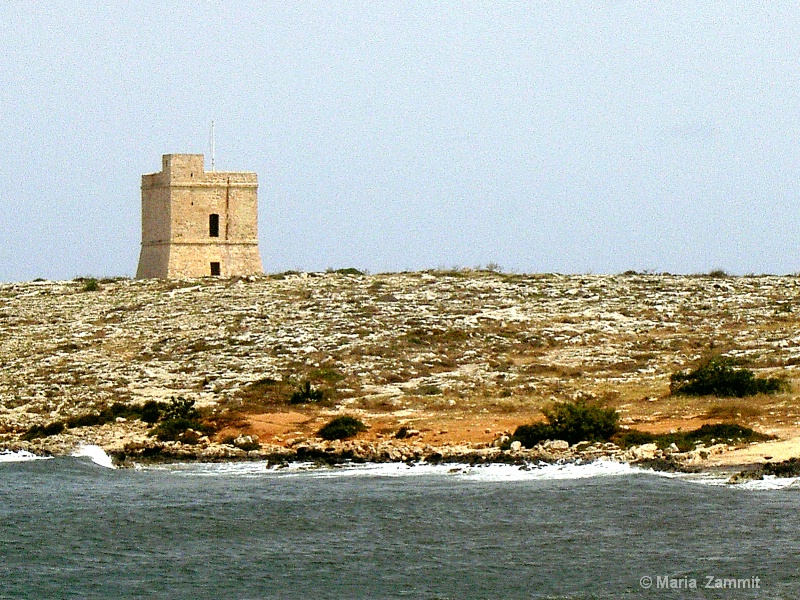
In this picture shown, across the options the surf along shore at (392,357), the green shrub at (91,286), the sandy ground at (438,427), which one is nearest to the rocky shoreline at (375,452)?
the surf along shore at (392,357)

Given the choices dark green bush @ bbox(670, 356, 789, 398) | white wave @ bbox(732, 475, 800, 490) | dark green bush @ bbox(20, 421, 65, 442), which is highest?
dark green bush @ bbox(670, 356, 789, 398)

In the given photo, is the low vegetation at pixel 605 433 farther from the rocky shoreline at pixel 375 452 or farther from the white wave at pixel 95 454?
the white wave at pixel 95 454

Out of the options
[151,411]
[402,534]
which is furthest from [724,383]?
[151,411]

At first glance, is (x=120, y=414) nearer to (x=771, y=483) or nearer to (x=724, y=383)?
(x=724, y=383)

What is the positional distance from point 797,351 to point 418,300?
1452 centimetres

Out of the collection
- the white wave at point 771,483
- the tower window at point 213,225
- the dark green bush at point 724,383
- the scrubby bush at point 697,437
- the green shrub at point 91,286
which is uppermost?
the tower window at point 213,225

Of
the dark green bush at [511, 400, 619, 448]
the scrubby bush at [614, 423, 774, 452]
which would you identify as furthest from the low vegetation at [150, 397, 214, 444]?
the scrubby bush at [614, 423, 774, 452]

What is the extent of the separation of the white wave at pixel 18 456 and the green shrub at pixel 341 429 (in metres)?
6.86

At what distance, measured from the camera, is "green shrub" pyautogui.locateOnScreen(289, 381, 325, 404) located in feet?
124

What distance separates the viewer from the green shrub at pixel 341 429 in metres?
33.4

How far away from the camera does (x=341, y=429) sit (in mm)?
33531

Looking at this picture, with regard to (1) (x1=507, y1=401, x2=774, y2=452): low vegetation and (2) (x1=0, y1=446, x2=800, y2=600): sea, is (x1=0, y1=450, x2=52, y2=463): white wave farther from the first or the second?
(1) (x1=507, y1=401, x2=774, y2=452): low vegetation

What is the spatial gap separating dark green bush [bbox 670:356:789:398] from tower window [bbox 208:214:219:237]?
26.7 meters

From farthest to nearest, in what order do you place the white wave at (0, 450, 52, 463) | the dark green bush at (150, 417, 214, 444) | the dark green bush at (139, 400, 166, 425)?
the dark green bush at (139, 400, 166, 425) → the dark green bush at (150, 417, 214, 444) → the white wave at (0, 450, 52, 463)
